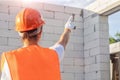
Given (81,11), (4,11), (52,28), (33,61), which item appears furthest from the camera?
(81,11)

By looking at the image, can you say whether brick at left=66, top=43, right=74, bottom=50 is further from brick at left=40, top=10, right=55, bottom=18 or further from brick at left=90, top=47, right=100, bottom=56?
brick at left=40, top=10, right=55, bottom=18

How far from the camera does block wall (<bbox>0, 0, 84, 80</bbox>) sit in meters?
4.45

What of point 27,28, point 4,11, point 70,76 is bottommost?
point 70,76

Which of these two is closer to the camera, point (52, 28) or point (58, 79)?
point (58, 79)

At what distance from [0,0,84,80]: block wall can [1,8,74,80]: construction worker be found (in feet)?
10.4

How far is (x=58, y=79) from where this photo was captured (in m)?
1.28

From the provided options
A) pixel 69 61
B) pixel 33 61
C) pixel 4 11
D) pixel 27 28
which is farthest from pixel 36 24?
pixel 69 61

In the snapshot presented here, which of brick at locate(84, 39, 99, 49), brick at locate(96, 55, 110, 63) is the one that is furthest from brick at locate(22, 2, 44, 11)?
brick at locate(96, 55, 110, 63)

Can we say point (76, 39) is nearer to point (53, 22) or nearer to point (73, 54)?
point (73, 54)

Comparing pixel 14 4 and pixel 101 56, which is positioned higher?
pixel 14 4

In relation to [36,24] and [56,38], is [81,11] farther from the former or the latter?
[36,24]

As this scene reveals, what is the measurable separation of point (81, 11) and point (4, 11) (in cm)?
138

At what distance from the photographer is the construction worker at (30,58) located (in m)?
1.22

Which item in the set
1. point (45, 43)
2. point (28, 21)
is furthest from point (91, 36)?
point (28, 21)
